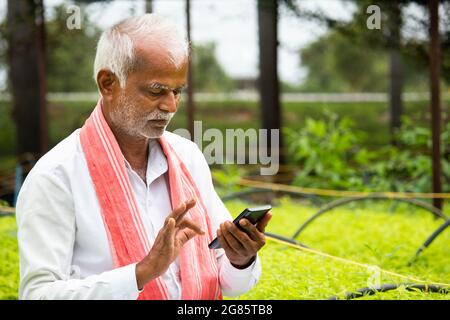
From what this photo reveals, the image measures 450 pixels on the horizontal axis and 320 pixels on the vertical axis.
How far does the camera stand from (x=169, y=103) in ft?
5.53

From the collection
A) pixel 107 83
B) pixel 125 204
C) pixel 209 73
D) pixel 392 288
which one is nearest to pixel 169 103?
pixel 107 83

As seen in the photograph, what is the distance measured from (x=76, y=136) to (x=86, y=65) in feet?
56.4

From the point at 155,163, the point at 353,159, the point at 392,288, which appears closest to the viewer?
the point at 155,163

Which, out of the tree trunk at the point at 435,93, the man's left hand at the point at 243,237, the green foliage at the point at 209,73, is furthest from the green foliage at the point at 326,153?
the green foliage at the point at 209,73

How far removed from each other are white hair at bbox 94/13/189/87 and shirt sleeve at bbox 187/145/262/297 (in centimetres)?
39

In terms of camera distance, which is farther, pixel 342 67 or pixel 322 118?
pixel 342 67

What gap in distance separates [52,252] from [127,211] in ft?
0.71

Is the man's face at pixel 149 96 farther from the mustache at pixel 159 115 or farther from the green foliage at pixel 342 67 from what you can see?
the green foliage at pixel 342 67

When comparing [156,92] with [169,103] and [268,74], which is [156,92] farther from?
[268,74]

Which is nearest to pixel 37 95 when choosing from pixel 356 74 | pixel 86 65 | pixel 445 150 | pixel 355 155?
pixel 355 155

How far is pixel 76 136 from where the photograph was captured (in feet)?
5.83

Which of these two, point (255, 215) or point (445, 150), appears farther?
point (445, 150)

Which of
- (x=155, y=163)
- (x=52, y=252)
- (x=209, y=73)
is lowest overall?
(x=52, y=252)
